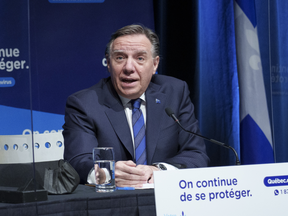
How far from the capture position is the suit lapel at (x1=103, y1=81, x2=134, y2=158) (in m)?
2.34

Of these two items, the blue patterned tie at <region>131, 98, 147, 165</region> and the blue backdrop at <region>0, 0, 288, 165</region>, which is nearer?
the blue patterned tie at <region>131, 98, 147, 165</region>

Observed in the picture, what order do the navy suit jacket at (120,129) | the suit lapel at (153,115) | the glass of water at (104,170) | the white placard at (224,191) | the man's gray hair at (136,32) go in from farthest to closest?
the man's gray hair at (136,32) → the suit lapel at (153,115) → the navy suit jacket at (120,129) → the glass of water at (104,170) → the white placard at (224,191)

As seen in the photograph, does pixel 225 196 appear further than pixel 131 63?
No

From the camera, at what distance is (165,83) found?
2689mm

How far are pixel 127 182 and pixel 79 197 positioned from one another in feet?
1.40

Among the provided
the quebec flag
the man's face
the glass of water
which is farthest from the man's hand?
the quebec flag

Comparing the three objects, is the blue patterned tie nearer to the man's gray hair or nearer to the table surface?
the man's gray hair

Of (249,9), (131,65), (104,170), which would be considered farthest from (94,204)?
(249,9)

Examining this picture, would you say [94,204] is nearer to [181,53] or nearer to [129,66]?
[129,66]

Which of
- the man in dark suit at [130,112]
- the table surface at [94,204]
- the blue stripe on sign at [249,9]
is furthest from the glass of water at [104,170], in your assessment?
the blue stripe on sign at [249,9]

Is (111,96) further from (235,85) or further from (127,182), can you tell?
(235,85)

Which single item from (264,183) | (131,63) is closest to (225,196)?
(264,183)

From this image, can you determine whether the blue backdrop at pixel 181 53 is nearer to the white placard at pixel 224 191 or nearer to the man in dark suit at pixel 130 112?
the man in dark suit at pixel 130 112

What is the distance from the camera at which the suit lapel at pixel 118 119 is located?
2338mm
